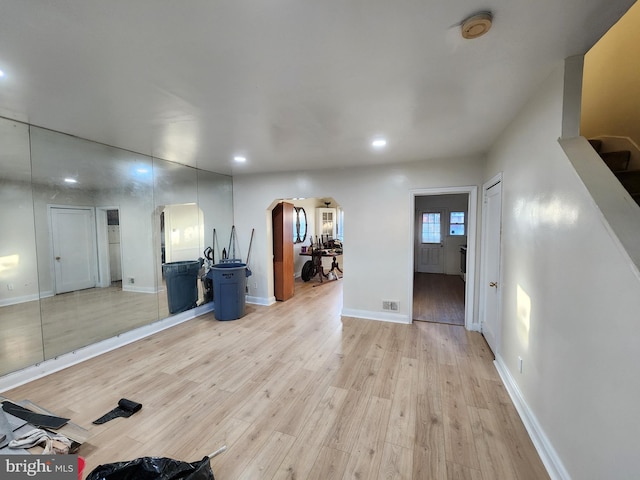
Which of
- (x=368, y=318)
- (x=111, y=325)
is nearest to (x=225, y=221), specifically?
(x=111, y=325)

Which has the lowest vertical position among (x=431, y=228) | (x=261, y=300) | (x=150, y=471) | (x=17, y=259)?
(x=261, y=300)

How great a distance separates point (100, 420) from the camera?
2.07m

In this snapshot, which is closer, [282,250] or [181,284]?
[181,284]

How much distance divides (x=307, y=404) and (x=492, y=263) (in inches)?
108

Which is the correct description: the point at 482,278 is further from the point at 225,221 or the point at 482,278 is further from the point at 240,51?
the point at 225,221

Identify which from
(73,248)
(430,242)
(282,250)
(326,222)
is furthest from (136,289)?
(430,242)

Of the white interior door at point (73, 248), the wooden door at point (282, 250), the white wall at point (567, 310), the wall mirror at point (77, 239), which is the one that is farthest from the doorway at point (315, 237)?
the white wall at point (567, 310)

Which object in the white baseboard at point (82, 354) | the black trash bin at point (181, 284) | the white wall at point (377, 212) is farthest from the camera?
the black trash bin at point (181, 284)

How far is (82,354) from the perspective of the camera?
9.77 feet

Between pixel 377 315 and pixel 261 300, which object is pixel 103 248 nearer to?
pixel 261 300

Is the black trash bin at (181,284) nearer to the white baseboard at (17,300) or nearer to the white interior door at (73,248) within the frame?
the white interior door at (73,248)

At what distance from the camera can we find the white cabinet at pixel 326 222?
8695mm

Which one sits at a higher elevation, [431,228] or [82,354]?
[431,228]

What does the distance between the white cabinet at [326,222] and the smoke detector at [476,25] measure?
291 inches
